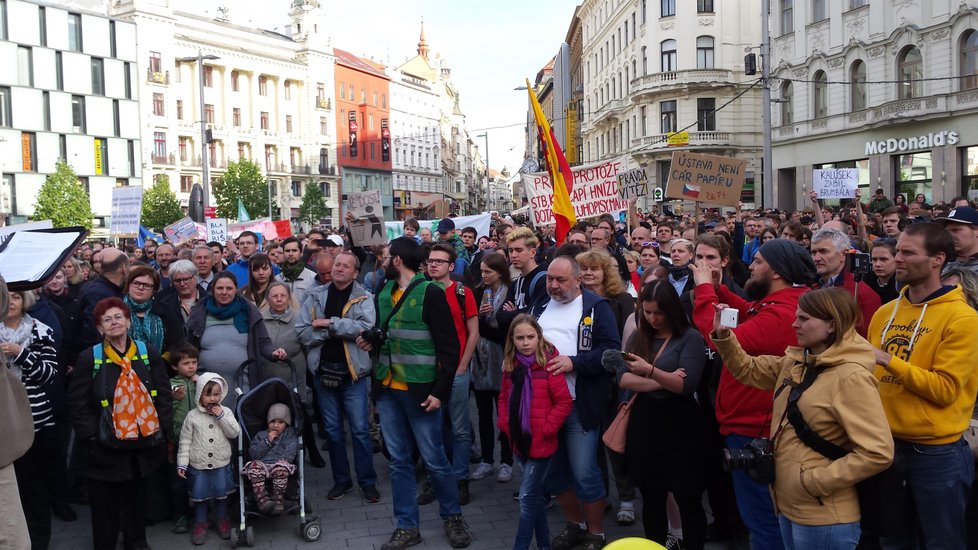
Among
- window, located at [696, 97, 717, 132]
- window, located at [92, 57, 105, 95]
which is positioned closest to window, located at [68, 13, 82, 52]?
window, located at [92, 57, 105, 95]

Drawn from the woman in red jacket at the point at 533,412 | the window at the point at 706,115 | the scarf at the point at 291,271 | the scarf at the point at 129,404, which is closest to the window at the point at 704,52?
the window at the point at 706,115

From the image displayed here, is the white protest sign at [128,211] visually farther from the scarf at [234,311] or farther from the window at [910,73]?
the window at [910,73]

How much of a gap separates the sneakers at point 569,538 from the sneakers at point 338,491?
2066 millimetres

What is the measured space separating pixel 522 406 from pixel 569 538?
1.11 m

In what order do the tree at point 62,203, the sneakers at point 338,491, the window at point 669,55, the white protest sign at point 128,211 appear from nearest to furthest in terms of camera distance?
the sneakers at point 338,491
the white protest sign at point 128,211
the tree at point 62,203
the window at point 669,55

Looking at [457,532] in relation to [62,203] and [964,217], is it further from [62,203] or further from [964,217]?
[62,203]

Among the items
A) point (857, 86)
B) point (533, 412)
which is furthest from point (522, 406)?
point (857, 86)

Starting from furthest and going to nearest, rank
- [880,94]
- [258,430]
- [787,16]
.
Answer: [787,16], [880,94], [258,430]

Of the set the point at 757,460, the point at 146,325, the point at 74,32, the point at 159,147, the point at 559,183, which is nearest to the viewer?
the point at 757,460

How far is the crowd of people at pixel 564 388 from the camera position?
3637 mm

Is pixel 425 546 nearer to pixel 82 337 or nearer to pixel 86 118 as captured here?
pixel 82 337

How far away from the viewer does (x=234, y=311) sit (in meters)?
6.73

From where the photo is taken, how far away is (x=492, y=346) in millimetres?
7395

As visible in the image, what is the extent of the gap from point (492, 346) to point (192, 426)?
2.55 meters
